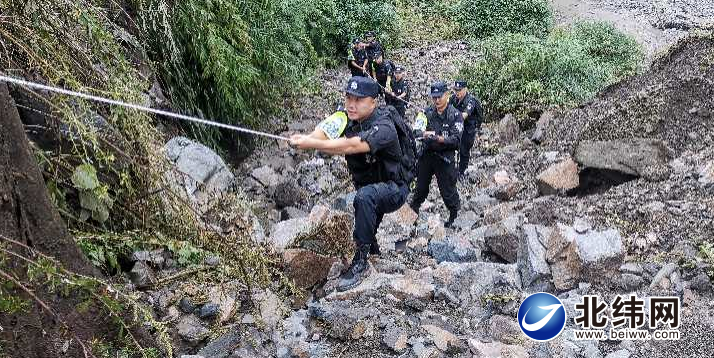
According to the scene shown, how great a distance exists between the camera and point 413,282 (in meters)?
4.40

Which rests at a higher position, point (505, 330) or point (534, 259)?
point (505, 330)

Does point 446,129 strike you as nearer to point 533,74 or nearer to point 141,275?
point 141,275

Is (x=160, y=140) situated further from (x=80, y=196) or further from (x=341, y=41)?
(x=341, y=41)

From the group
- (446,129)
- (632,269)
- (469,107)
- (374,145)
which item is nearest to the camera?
(374,145)

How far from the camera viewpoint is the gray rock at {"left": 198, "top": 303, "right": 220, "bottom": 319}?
3.75 meters

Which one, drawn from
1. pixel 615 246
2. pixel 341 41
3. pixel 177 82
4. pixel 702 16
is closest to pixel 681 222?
pixel 615 246

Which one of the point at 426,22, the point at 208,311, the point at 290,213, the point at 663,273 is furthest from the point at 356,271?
the point at 426,22

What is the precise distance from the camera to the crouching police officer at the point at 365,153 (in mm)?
4355

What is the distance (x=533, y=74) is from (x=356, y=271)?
804cm

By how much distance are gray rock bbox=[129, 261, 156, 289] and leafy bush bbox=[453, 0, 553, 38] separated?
46.3 ft

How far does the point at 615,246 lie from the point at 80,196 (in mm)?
3872

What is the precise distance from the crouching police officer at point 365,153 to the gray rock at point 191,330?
115 centimetres

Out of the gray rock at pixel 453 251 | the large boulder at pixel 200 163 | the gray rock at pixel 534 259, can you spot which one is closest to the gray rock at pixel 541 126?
the gray rock at pixel 453 251

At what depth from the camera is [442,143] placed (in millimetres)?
6500
